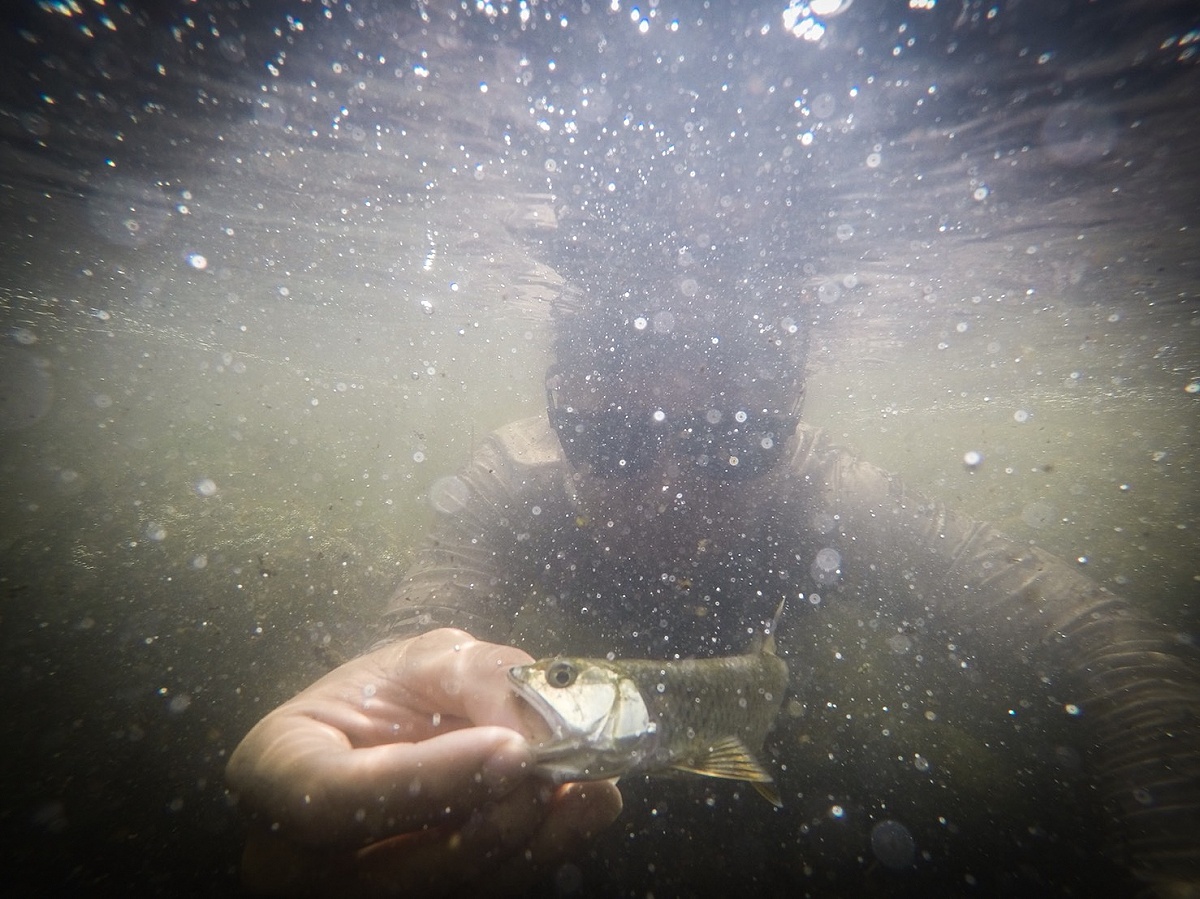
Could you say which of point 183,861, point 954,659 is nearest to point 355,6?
point 183,861

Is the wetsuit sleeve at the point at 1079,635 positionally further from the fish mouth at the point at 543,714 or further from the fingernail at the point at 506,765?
the fingernail at the point at 506,765

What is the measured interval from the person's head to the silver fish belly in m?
1.86

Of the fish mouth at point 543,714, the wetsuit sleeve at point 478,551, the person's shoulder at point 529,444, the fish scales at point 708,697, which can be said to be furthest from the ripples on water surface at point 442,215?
the fish mouth at point 543,714

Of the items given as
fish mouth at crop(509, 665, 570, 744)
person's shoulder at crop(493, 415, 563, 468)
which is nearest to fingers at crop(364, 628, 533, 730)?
fish mouth at crop(509, 665, 570, 744)

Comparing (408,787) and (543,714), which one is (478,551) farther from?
(408,787)

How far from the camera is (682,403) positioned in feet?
15.1

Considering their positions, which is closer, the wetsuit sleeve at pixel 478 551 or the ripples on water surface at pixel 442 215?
the wetsuit sleeve at pixel 478 551

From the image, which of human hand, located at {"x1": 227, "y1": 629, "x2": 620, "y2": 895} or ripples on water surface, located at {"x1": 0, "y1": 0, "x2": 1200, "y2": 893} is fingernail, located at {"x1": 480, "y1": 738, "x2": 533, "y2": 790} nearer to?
human hand, located at {"x1": 227, "y1": 629, "x2": 620, "y2": 895}

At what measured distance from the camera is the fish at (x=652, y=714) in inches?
87.8

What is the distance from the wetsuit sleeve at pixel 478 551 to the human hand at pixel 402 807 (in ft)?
4.73

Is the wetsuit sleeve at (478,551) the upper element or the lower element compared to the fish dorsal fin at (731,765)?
upper

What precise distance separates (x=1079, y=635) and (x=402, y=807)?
489 centimetres

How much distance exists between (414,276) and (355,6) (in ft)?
39.9

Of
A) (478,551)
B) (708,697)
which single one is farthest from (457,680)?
(478,551)
